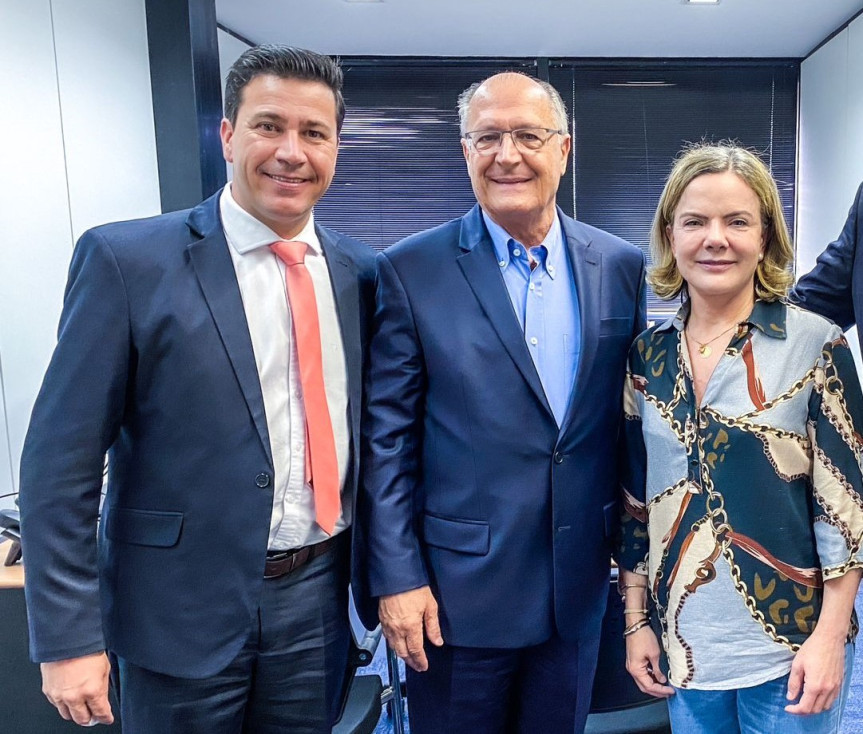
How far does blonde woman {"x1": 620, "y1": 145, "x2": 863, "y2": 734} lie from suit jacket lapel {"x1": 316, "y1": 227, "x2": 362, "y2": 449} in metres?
0.54

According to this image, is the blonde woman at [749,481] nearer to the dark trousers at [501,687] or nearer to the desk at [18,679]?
the dark trousers at [501,687]

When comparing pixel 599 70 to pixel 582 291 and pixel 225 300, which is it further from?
pixel 225 300

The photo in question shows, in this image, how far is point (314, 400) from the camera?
1.24 metres

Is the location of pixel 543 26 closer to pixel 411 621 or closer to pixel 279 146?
pixel 279 146

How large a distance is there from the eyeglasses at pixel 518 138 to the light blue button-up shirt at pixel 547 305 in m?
0.14

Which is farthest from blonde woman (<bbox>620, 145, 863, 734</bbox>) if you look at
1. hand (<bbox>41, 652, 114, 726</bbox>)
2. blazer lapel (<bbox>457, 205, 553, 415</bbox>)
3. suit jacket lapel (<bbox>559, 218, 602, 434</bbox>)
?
hand (<bbox>41, 652, 114, 726</bbox>)

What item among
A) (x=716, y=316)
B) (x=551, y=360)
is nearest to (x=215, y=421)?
(x=551, y=360)

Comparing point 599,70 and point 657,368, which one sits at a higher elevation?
point 599,70

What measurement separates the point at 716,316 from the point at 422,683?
0.92m

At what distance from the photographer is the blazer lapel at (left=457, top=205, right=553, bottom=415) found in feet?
4.17

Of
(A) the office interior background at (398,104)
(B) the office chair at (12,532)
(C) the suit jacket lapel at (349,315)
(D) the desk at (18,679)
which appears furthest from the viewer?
(A) the office interior background at (398,104)

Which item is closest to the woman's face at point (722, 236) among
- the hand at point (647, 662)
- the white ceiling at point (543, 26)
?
the hand at point (647, 662)

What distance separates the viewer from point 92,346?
1.09 meters

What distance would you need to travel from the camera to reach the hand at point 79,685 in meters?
1.10
